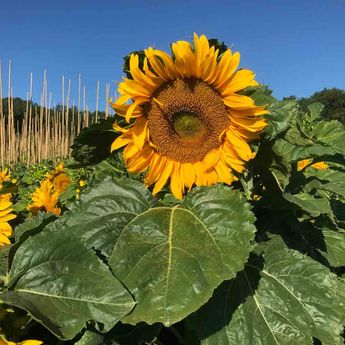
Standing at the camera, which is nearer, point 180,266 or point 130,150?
point 180,266

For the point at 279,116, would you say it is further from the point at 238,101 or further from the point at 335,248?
the point at 335,248

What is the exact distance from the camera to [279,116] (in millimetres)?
1395

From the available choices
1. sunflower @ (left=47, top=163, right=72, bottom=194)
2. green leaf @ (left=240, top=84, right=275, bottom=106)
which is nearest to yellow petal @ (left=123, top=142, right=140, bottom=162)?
green leaf @ (left=240, top=84, right=275, bottom=106)

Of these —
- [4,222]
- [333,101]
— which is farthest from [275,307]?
[333,101]

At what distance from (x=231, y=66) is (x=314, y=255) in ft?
2.13

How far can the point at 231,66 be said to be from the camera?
1.37m

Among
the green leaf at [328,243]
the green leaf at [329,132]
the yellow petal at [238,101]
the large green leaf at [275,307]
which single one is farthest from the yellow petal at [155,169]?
the green leaf at [329,132]

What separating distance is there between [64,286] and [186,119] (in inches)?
24.6

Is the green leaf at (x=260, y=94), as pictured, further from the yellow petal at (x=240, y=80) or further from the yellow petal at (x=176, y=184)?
the yellow petal at (x=176, y=184)

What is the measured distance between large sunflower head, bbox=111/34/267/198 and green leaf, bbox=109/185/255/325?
0.18 m

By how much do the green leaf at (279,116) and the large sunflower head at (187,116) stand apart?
0.11 ft

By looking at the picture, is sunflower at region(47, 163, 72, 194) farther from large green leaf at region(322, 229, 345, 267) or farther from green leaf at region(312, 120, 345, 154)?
large green leaf at region(322, 229, 345, 267)

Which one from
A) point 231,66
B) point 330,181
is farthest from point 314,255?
point 231,66

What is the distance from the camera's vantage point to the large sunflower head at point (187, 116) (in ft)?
4.48
